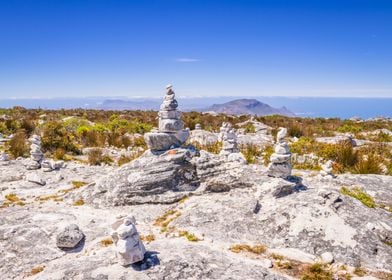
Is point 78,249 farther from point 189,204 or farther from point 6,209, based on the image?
point 6,209

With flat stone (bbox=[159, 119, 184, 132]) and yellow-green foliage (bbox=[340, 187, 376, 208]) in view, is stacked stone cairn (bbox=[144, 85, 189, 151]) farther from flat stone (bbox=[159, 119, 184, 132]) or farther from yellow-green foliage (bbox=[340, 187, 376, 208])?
yellow-green foliage (bbox=[340, 187, 376, 208])

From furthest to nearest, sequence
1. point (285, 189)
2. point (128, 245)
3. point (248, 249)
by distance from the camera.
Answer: point (285, 189) < point (248, 249) < point (128, 245)

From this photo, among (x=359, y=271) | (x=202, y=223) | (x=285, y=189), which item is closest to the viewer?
(x=359, y=271)

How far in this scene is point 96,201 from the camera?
10234 mm

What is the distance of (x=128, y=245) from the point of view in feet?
19.3

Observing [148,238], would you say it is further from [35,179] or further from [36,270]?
[35,179]

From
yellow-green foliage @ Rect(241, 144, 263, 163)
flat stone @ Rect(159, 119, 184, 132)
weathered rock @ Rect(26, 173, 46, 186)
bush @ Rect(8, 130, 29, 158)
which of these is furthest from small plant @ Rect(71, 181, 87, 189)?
yellow-green foliage @ Rect(241, 144, 263, 163)

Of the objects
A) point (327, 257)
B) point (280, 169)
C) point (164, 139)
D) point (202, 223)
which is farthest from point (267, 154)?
point (327, 257)

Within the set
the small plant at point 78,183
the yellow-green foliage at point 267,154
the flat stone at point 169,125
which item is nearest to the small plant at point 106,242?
the flat stone at point 169,125

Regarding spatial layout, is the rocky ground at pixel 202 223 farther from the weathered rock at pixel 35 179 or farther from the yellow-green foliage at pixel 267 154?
the yellow-green foliage at pixel 267 154

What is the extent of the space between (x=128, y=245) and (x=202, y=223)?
112 inches

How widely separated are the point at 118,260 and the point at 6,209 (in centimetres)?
610

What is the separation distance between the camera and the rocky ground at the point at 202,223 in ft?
20.9

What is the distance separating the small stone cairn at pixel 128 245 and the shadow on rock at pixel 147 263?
0.28ft
